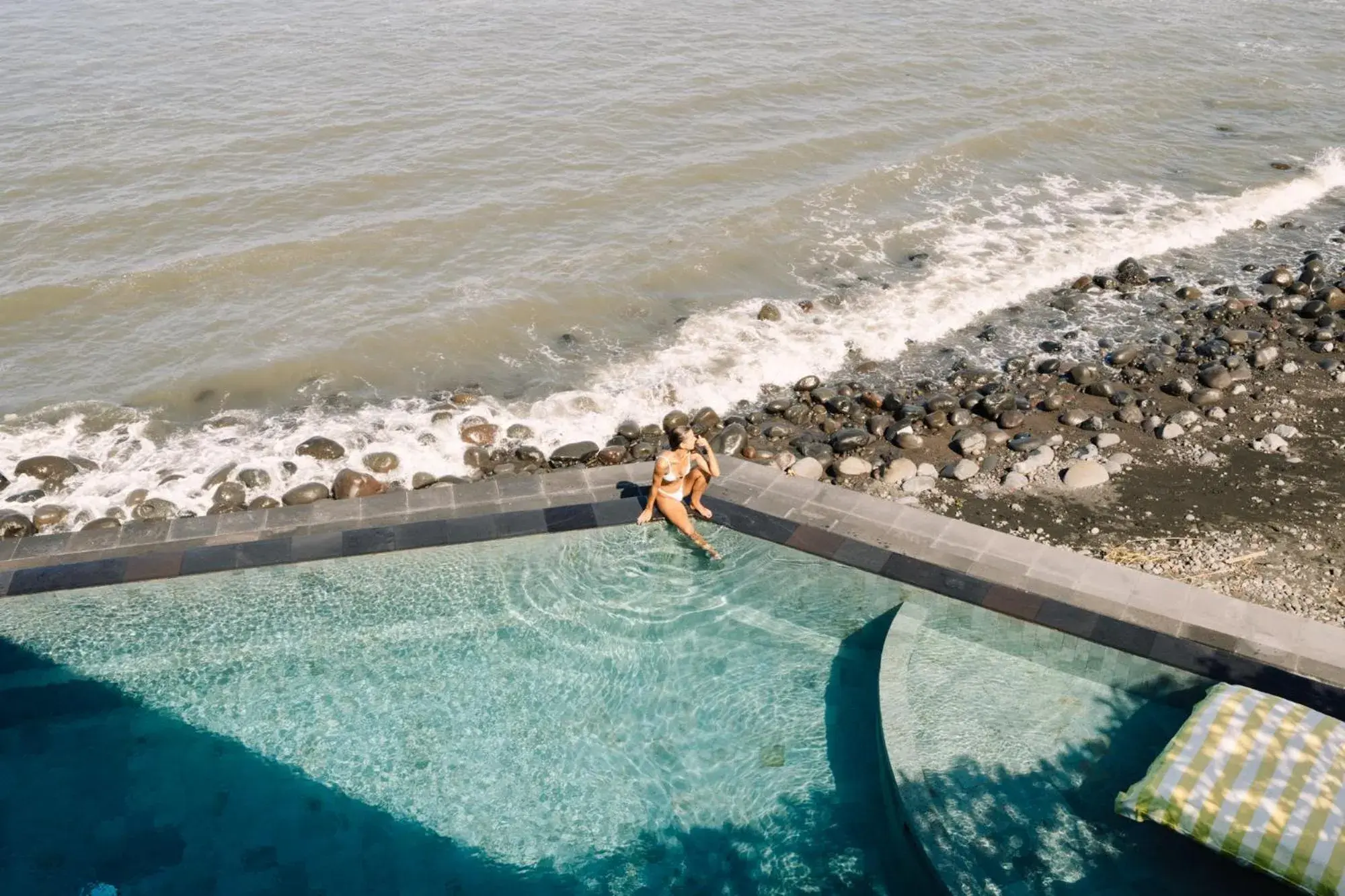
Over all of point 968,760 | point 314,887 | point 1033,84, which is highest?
point 1033,84

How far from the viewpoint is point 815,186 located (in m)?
24.5

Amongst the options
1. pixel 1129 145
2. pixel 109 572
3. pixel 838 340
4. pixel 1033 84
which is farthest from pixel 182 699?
pixel 1033 84

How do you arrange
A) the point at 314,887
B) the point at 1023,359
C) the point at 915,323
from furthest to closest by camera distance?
the point at 915,323
the point at 1023,359
the point at 314,887

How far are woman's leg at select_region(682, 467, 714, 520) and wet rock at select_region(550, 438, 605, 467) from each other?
3.62 metres

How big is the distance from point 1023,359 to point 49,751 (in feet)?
49.5

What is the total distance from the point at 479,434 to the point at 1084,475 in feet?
29.2

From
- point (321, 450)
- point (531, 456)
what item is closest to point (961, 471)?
point (531, 456)

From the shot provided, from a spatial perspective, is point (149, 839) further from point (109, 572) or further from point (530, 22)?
point (530, 22)

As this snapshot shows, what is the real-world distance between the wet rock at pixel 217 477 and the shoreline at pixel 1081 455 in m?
0.03

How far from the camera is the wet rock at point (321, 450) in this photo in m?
15.6

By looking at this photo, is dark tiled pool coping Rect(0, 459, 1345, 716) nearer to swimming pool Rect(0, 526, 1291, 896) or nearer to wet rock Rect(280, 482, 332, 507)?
swimming pool Rect(0, 526, 1291, 896)

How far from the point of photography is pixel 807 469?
1504cm

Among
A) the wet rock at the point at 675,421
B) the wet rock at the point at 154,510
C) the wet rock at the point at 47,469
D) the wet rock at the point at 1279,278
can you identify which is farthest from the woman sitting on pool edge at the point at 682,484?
the wet rock at the point at 1279,278

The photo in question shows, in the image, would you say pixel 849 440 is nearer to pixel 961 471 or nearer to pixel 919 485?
pixel 919 485
